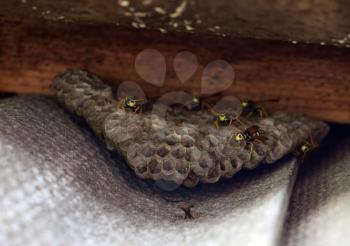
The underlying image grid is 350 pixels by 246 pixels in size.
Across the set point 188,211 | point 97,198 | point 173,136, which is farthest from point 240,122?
point 97,198

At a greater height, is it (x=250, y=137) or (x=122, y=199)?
(x=250, y=137)

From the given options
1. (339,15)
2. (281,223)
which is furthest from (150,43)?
Result: (281,223)

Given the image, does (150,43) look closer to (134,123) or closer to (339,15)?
(134,123)

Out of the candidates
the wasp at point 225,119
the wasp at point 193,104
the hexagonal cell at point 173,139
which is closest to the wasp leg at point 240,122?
the wasp at point 225,119

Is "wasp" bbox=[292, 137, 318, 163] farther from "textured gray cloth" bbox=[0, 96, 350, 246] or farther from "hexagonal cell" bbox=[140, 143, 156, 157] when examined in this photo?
"hexagonal cell" bbox=[140, 143, 156, 157]

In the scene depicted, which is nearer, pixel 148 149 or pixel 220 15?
pixel 220 15

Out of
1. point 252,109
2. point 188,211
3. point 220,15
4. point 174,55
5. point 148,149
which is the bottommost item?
point 188,211

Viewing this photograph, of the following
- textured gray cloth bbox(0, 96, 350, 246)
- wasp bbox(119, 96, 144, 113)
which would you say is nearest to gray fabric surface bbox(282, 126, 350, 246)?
textured gray cloth bbox(0, 96, 350, 246)

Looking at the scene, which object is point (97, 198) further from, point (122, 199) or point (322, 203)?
point (322, 203)
